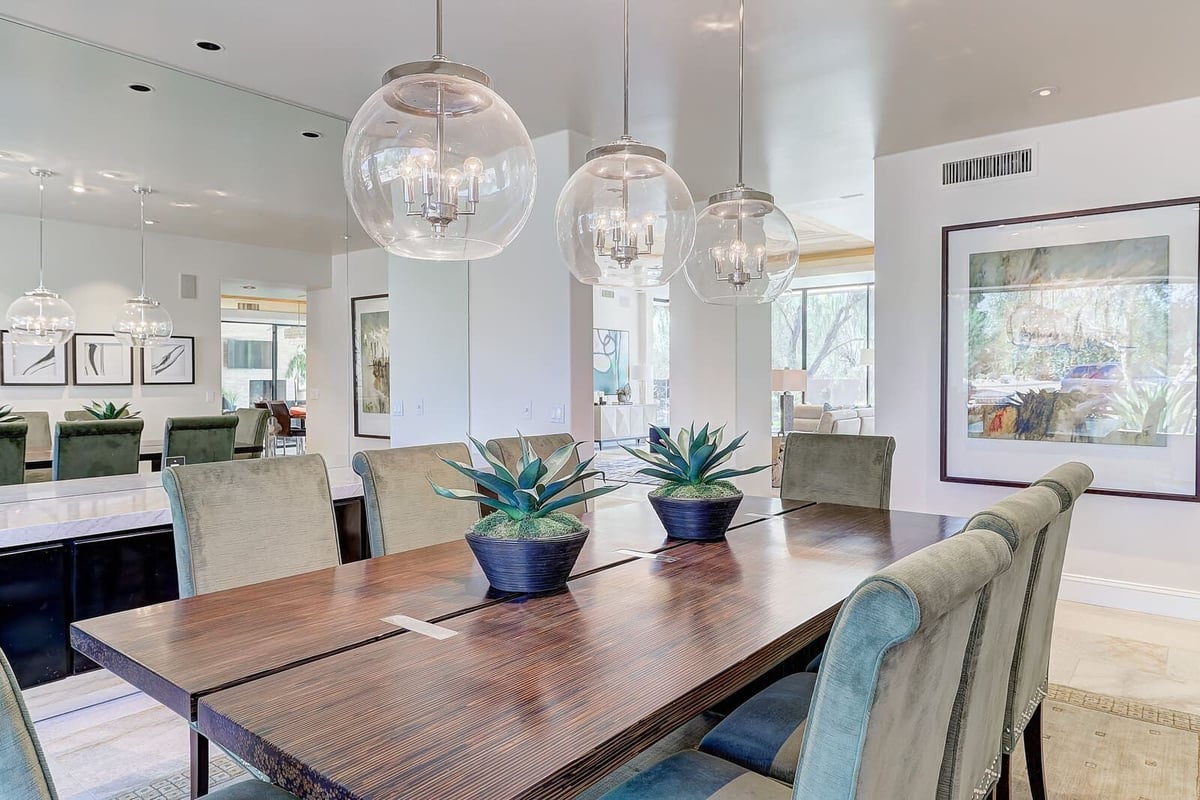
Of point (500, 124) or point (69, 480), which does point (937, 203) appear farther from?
point (69, 480)

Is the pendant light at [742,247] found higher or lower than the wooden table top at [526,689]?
higher

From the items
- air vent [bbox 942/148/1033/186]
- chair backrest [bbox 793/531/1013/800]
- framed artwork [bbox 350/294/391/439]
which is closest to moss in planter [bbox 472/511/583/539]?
chair backrest [bbox 793/531/1013/800]

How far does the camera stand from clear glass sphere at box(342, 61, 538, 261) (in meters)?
1.73

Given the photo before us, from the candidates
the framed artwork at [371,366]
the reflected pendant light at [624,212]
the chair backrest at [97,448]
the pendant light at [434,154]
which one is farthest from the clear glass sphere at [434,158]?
the framed artwork at [371,366]

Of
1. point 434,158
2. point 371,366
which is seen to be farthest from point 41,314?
point 434,158

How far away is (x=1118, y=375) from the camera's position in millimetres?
3943

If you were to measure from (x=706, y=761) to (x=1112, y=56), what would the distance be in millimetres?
3579

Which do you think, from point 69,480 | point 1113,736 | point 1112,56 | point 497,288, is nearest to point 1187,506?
point 1113,736

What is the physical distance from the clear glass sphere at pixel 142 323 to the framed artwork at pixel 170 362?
36mm

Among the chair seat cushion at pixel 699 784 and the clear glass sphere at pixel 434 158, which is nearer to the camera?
the chair seat cushion at pixel 699 784

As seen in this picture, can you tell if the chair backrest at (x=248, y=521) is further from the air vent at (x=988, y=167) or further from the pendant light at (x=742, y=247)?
the air vent at (x=988, y=167)

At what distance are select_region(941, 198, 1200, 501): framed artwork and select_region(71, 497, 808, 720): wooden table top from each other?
3.24 m

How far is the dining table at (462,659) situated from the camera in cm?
93

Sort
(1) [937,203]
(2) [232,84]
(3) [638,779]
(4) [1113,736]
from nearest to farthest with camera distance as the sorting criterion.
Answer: (3) [638,779] → (4) [1113,736] → (2) [232,84] → (1) [937,203]
